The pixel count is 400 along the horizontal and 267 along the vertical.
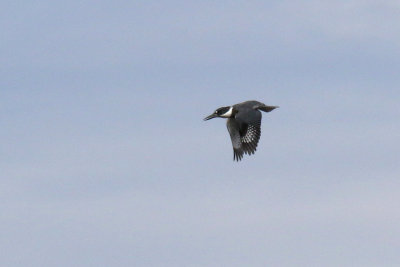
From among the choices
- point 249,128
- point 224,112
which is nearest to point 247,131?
point 249,128

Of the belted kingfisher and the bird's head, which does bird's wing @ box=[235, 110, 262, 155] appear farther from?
the bird's head

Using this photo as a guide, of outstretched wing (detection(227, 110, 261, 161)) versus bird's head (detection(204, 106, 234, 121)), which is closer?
outstretched wing (detection(227, 110, 261, 161))

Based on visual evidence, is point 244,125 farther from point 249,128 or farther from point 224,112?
Result: point 224,112

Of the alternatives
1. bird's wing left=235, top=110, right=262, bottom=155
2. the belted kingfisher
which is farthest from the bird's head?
bird's wing left=235, top=110, right=262, bottom=155

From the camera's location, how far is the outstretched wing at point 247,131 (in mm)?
133375

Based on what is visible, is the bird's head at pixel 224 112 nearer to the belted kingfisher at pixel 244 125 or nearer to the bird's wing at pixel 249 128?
the belted kingfisher at pixel 244 125

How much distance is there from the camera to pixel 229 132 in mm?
135750

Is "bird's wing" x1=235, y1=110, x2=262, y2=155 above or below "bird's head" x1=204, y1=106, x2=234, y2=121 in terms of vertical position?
below

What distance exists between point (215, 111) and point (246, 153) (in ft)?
15.5

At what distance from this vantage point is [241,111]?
5276 inches

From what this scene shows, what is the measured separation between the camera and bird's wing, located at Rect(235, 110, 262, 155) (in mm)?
133250

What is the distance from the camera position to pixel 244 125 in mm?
133625

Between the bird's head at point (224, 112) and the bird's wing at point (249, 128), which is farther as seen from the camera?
the bird's head at point (224, 112)

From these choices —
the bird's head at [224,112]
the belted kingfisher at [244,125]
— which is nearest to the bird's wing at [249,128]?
the belted kingfisher at [244,125]
